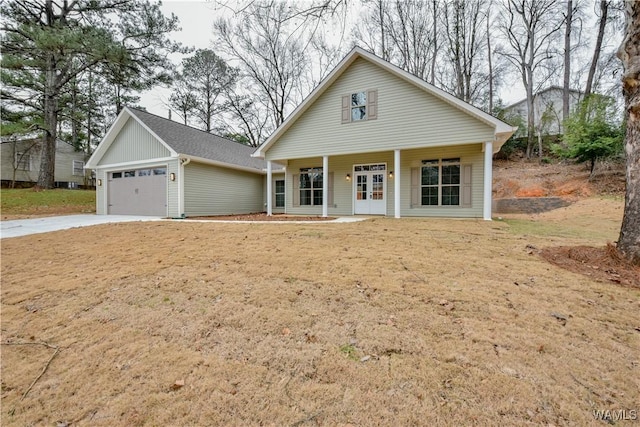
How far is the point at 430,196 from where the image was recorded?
1082cm

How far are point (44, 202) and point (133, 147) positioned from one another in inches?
297

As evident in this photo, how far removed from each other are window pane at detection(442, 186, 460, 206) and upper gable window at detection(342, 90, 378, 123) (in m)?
3.80

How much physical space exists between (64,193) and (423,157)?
822 inches

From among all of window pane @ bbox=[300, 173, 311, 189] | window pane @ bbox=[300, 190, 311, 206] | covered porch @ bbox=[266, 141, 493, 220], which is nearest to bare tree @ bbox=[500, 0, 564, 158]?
covered porch @ bbox=[266, 141, 493, 220]

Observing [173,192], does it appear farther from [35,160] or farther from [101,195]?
[35,160]

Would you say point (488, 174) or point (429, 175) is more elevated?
point (429, 175)

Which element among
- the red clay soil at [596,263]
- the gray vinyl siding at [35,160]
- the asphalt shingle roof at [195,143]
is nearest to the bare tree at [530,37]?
the red clay soil at [596,263]

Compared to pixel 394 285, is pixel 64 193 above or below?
above

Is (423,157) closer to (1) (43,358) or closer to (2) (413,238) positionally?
(2) (413,238)

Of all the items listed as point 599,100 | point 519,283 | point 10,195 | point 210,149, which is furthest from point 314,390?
point 10,195

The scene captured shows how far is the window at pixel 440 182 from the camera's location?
34.3 ft

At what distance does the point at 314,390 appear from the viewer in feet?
5.99

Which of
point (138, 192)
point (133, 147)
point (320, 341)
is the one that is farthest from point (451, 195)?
point (133, 147)

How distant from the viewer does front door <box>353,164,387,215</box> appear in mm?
11578
